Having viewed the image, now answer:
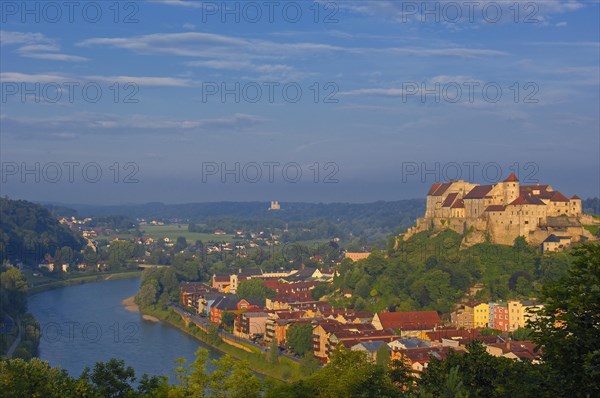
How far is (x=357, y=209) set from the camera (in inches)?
6550

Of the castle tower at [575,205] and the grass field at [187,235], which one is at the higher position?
the castle tower at [575,205]

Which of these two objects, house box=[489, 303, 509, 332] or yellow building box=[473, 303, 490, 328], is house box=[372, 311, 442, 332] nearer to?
yellow building box=[473, 303, 490, 328]

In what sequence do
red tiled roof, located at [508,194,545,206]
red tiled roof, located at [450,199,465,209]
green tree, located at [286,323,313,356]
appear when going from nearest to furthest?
green tree, located at [286,323,313,356], red tiled roof, located at [508,194,545,206], red tiled roof, located at [450,199,465,209]

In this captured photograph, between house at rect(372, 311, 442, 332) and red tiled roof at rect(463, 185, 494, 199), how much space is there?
8211 millimetres

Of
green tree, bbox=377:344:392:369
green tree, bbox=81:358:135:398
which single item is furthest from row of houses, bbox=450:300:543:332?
green tree, bbox=81:358:135:398

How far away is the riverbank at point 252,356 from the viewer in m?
30.5

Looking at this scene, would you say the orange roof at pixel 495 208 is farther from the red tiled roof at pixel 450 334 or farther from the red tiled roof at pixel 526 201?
the red tiled roof at pixel 450 334

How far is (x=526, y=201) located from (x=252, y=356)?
14924 millimetres

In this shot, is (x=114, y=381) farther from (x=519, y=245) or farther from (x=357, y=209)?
(x=357, y=209)

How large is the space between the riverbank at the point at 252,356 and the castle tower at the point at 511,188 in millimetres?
14304

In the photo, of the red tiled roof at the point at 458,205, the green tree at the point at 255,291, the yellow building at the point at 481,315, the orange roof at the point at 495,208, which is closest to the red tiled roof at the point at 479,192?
the red tiled roof at the point at 458,205

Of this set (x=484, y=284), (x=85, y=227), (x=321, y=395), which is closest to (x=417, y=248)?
(x=484, y=284)

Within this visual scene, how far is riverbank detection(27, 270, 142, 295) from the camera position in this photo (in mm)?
57831

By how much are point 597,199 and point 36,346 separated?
72.3 meters
